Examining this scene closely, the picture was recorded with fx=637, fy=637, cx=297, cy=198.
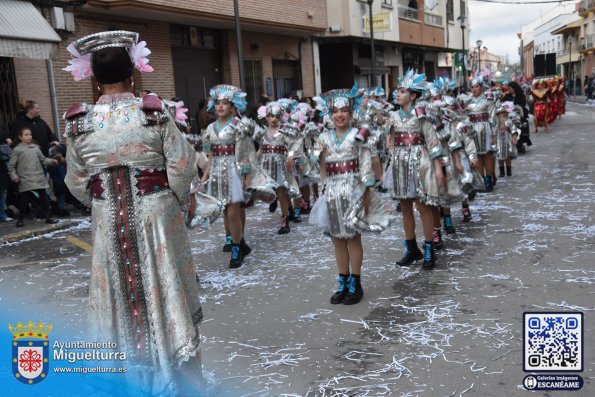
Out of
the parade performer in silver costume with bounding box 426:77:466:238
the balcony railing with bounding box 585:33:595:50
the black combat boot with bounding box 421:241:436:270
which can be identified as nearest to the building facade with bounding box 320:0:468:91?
the parade performer in silver costume with bounding box 426:77:466:238

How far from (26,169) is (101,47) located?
8052mm

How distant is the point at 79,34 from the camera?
48.2 ft

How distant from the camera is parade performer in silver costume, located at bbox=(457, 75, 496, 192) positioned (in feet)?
36.9

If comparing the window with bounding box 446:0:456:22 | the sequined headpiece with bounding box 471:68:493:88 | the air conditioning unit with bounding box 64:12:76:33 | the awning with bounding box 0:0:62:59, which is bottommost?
the sequined headpiece with bounding box 471:68:493:88

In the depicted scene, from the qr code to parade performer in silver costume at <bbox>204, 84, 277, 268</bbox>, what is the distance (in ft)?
13.4

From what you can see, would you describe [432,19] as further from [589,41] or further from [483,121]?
[589,41]

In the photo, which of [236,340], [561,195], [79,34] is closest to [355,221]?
[236,340]

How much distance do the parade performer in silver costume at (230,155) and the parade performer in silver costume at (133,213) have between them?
12.3ft

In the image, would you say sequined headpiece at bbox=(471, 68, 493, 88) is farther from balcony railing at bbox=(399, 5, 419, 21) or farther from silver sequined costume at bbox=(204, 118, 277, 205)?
balcony railing at bbox=(399, 5, 419, 21)

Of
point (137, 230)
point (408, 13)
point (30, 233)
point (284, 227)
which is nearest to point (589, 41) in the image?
point (408, 13)

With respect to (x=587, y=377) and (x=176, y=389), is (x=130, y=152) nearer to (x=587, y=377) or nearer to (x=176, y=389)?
(x=176, y=389)

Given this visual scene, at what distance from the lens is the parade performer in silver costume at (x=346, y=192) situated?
568 cm

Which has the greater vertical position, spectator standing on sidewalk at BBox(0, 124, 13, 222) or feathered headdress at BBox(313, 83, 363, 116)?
feathered headdress at BBox(313, 83, 363, 116)

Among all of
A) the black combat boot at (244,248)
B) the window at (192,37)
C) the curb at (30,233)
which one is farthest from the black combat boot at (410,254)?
the window at (192,37)
